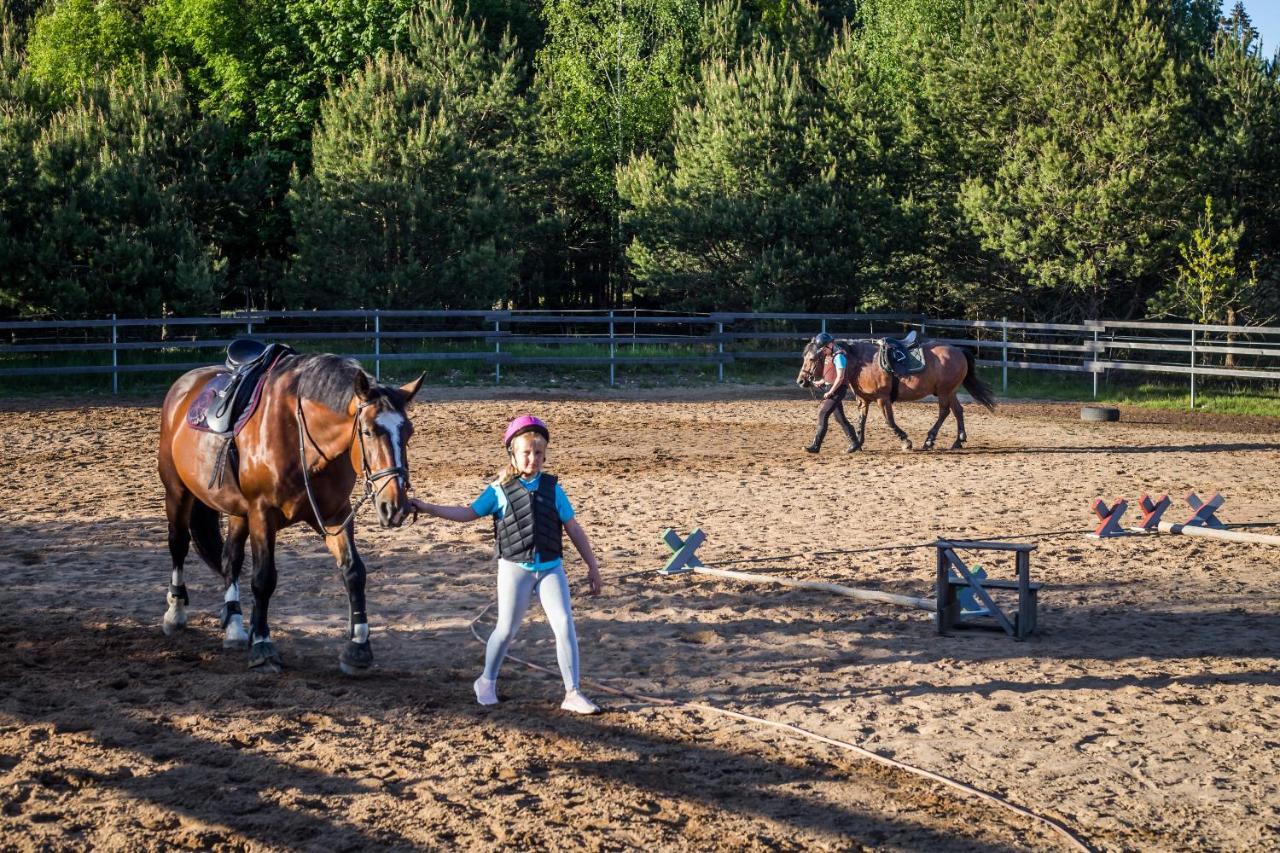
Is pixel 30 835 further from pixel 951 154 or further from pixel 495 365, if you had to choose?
pixel 951 154

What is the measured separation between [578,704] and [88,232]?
896 inches

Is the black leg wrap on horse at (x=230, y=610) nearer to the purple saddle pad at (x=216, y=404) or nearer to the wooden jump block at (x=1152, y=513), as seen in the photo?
the purple saddle pad at (x=216, y=404)

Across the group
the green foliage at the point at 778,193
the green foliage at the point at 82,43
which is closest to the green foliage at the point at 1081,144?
the green foliage at the point at 778,193

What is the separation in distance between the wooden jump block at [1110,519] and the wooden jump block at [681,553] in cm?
388

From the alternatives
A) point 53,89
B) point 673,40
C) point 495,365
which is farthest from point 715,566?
point 673,40

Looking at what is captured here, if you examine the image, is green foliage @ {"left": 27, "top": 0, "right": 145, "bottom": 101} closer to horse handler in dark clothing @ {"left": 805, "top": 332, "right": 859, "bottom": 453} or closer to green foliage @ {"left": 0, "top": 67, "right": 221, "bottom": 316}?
green foliage @ {"left": 0, "top": 67, "right": 221, "bottom": 316}

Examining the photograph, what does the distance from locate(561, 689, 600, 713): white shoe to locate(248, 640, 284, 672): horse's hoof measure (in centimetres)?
186

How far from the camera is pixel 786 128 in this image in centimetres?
3078

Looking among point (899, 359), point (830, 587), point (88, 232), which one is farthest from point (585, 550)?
point (88, 232)

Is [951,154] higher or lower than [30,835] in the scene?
higher

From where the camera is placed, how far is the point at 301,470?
7520mm

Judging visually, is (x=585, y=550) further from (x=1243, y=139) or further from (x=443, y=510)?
(x=1243, y=139)

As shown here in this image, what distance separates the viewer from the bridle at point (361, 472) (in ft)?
21.6

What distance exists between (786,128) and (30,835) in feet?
91.2
